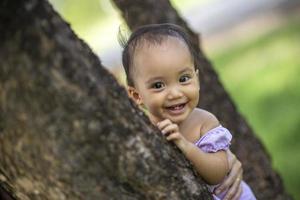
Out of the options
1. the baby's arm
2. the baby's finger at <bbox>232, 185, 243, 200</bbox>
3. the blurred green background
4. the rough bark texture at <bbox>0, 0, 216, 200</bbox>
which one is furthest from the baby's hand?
the blurred green background

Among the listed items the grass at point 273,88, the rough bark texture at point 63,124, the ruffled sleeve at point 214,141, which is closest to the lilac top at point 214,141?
the ruffled sleeve at point 214,141

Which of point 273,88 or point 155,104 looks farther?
point 273,88

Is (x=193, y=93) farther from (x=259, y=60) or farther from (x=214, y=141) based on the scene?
(x=259, y=60)

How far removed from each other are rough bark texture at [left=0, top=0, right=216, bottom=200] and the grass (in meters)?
5.13

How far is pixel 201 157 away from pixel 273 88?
25.4 feet

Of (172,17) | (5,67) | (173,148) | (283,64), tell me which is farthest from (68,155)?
(283,64)

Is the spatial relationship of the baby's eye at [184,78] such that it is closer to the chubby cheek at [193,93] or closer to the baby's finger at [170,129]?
the chubby cheek at [193,93]

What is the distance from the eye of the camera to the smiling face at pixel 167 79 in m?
2.54

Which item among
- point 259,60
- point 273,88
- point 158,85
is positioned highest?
point 259,60

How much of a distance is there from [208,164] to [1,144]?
0.79m

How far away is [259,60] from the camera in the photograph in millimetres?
11727

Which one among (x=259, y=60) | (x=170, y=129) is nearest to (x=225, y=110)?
(x=170, y=129)

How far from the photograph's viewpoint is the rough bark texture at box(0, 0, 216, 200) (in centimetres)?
176

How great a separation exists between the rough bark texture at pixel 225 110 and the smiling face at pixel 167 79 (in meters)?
1.17
